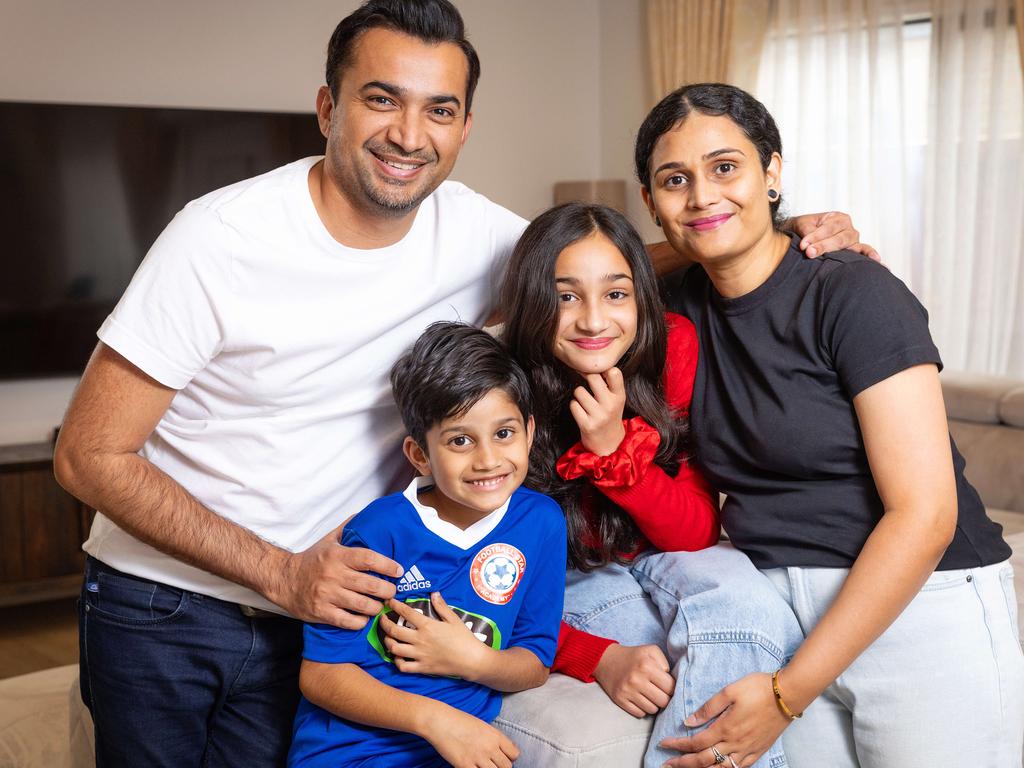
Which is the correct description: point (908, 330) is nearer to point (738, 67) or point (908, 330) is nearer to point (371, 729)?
point (371, 729)

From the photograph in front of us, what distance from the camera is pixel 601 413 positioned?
163 centimetres

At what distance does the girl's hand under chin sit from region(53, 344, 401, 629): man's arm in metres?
0.41

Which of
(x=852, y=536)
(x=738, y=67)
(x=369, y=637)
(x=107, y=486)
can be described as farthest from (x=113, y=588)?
(x=738, y=67)

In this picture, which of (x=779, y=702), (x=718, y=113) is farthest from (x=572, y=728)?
(x=718, y=113)

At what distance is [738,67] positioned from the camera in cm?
568

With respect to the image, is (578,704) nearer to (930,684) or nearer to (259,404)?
(930,684)

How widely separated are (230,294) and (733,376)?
77cm

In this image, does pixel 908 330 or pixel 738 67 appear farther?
pixel 738 67

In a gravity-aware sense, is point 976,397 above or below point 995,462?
above

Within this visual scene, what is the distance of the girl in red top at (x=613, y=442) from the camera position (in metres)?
1.62

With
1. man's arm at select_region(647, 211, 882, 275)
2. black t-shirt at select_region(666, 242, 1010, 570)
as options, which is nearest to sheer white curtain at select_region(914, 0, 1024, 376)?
man's arm at select_region(647, 211, 882, 275)

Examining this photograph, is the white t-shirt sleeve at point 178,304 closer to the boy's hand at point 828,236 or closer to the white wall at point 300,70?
the boy's hand at point 828,236

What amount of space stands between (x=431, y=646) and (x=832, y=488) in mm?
617

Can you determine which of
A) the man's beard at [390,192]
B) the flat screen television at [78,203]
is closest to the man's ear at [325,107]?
the man's beard at [390,192]
